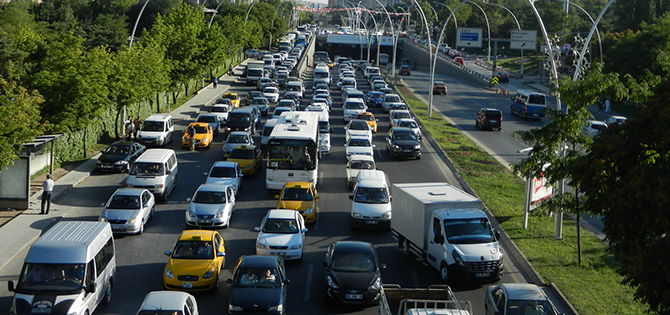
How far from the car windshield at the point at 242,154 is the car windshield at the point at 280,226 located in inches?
466

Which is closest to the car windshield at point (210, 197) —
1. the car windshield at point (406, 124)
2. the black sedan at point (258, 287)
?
the black sedan at point (258, 287)

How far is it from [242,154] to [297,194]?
848 centimetres

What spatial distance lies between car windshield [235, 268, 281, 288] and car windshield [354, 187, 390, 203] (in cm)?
847

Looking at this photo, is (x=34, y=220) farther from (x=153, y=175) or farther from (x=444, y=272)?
(x=444, y=272)

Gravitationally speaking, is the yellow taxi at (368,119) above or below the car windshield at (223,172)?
above

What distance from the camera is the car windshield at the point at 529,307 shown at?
14.5 metres

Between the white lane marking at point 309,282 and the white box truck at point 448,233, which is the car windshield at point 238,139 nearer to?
the white box truck at point 448,233

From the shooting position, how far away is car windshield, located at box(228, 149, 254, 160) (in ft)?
107

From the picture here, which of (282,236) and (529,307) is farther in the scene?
(282,236)

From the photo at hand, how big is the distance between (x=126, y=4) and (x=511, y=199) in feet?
317

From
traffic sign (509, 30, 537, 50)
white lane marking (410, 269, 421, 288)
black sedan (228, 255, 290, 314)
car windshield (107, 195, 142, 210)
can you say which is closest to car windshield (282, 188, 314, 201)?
car windshield (107, 195, 142, 210)

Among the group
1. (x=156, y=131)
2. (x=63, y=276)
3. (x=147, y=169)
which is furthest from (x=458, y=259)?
(x=156, y=131)

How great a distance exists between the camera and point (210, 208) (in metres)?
24.1

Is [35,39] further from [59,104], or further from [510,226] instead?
[510,226]
